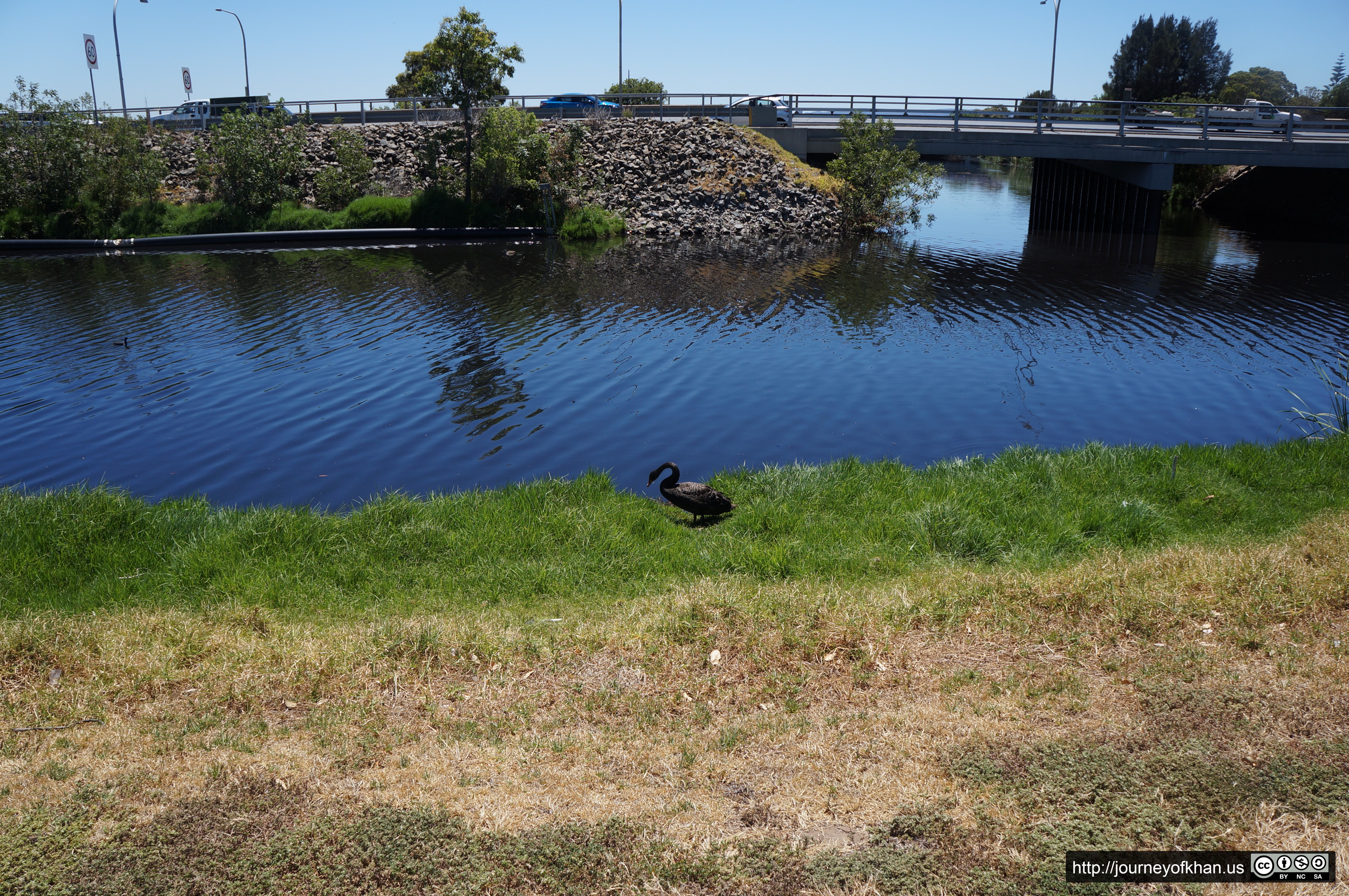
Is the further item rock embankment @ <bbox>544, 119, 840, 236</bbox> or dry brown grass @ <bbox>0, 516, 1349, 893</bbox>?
rock embankment @ <bbox>544, 119, 840, 236</bbox>

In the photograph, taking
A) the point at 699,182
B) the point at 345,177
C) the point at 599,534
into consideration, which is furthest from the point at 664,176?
the point at 599,534

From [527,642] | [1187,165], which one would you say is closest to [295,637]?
[527,642]

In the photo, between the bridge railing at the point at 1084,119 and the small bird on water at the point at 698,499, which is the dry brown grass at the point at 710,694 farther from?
the bridge railing at the point at 1084,119

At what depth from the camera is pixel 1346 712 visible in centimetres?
554

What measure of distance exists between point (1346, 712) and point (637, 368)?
Result: 14.6 metres

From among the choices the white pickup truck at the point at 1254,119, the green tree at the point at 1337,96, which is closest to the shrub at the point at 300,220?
the white pickup truck at the point at 1254,119

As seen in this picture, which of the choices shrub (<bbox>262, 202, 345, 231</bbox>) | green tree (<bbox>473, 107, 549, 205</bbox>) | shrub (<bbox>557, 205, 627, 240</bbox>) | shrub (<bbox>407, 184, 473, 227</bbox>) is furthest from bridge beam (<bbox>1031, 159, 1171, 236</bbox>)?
shrub (<bbox>262, 202, 345, 231</bbox>)

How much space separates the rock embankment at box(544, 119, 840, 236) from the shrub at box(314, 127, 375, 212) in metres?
8.92

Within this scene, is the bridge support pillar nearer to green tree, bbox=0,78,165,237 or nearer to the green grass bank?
the green grass bank

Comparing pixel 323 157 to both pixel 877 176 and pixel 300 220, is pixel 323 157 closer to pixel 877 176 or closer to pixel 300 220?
pixel 300 220

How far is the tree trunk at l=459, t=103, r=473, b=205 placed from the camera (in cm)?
4038

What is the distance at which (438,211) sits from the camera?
129 ft

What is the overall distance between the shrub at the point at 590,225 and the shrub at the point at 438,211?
14.0 feet

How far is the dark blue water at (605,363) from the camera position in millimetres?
14008
